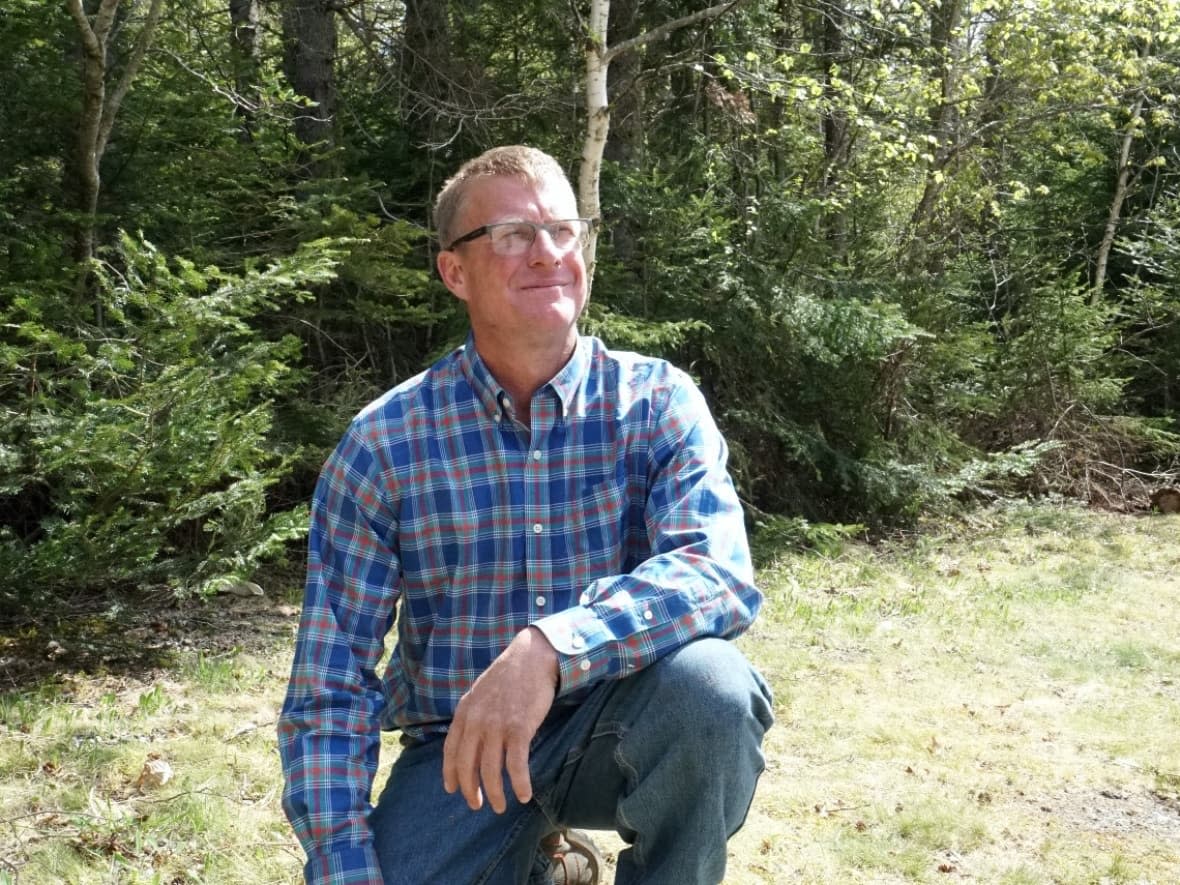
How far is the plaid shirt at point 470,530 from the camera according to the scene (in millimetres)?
1909

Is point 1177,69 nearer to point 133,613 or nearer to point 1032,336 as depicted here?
point 1032,336

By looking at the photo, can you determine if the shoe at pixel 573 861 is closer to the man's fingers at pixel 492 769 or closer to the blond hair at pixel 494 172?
the man's fingers at pixel 492 769

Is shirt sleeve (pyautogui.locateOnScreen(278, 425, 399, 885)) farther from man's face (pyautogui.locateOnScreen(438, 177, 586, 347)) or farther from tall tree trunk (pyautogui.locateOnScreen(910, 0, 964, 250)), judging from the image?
tall tree trunk (pyautogui.locateOnScreen(910, 0, 964, 250))

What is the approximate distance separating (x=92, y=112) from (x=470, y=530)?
3.40 m

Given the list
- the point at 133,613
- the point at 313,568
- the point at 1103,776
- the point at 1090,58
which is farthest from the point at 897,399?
the point at 313,568

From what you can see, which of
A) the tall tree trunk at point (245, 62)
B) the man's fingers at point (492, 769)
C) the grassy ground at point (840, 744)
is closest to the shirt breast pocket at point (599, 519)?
the man's fingers at point (492, 769)

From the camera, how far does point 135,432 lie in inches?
162

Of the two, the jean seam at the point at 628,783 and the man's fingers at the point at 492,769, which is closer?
the man's fingers at the point at 492,769

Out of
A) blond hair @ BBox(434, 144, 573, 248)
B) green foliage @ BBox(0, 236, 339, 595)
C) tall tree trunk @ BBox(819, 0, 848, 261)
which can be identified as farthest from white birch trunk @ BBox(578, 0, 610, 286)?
blond hair @ BBox(434, 144, 573, 248)

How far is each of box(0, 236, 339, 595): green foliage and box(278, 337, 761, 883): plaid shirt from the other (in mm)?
2207

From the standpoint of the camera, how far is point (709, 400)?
8070 millimetres

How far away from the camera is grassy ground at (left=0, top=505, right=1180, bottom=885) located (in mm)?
3004

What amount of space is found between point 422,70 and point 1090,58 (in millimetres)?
5244

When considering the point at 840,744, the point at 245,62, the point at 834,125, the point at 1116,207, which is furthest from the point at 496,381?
the point at 1116,207
